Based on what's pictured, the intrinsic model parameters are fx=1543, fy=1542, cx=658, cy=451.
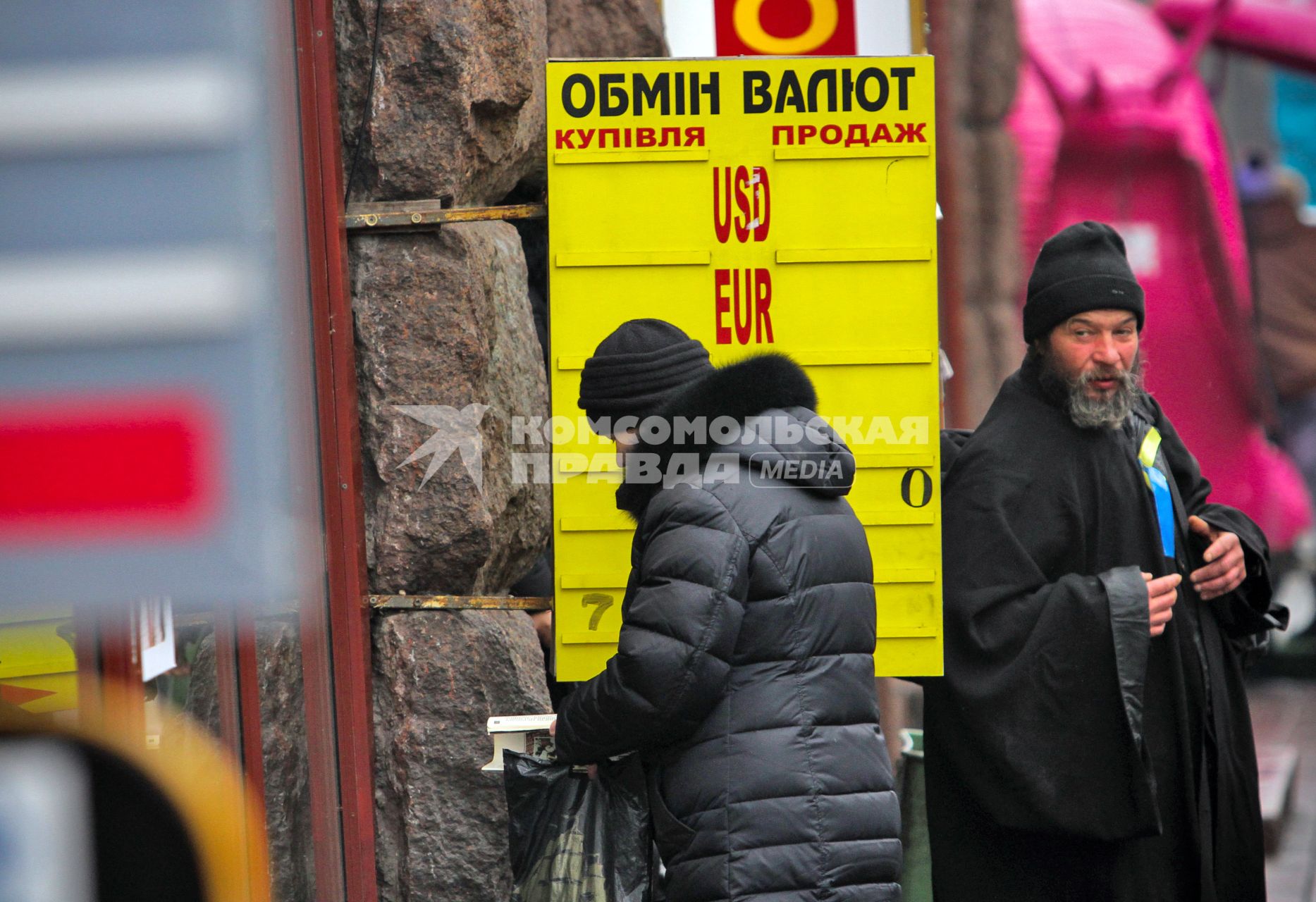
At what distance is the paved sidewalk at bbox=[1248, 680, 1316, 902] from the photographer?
5.57 meters

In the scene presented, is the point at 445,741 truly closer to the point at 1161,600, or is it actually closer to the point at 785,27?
the point at 1161,600

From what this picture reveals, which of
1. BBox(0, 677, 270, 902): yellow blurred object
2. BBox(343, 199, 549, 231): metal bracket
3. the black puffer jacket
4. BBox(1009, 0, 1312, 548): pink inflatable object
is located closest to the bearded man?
the black puffer jacket

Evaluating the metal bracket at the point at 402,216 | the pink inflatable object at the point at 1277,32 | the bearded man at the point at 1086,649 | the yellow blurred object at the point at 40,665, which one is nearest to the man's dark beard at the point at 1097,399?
the bearded man at the point at 1086,649

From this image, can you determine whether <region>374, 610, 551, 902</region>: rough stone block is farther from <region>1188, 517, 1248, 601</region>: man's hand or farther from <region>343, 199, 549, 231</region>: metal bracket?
<region>1188, 517, 1248, 601</region>: man's hand

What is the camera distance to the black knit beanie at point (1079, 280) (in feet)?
11.1

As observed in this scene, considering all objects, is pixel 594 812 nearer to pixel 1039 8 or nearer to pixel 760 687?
pixel 760 687

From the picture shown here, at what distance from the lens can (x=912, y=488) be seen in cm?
331

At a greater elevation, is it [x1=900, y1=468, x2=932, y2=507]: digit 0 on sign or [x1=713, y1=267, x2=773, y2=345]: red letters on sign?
[x1=713, y1=267, x2=773, y2=345]: red letters on sign

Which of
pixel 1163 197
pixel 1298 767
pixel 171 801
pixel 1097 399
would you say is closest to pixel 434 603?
pixel 1097 399

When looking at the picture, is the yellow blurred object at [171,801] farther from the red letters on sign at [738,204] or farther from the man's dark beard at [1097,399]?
the man's dark beard at [1097,399]

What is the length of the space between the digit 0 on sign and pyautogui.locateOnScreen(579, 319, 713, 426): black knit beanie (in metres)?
0.68

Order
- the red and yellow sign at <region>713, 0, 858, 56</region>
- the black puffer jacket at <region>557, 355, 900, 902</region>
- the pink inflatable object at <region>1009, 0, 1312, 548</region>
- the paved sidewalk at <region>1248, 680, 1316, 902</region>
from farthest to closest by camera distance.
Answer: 1. the pink inflatable object at <region>1009, 0, 1312, 548</region>
2. the paved sidewalk at <region>1248, 680, 1316, 902</region>
3. the red and yellow sign at <region>713, 0, 858, 56</region>
4. the black puffer jacket at <region>557, 355, 900, 902</region>

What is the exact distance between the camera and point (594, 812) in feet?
8.88

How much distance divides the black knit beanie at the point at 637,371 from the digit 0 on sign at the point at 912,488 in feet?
2.24
